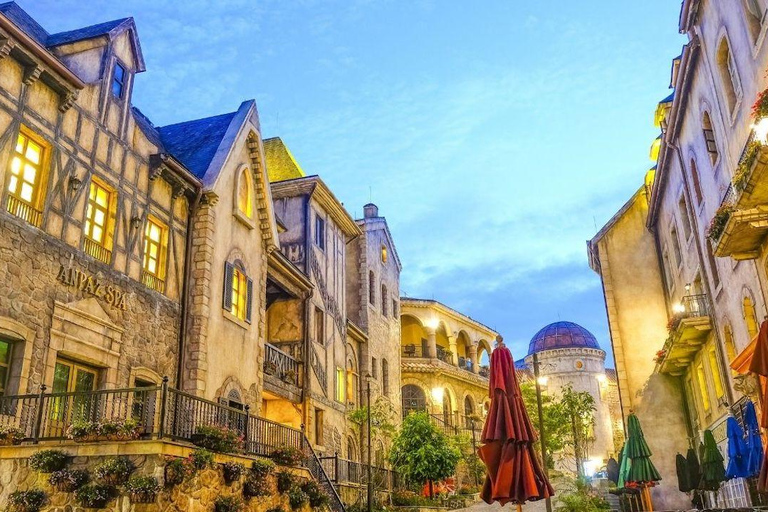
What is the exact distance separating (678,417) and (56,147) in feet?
73.2

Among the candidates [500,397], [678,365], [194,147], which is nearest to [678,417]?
[678,365]

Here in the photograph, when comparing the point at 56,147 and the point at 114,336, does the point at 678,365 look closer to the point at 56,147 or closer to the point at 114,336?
the point at 114,336

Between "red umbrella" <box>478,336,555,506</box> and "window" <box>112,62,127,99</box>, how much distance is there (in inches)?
392

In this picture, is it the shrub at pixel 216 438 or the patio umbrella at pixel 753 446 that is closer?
the shrub at pixel 216 438

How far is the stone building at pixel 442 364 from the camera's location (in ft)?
136

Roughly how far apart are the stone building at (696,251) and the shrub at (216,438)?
10.0 meters

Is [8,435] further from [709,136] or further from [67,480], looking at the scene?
[709,136]

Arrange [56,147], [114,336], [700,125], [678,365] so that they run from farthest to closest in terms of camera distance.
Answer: [678,365] → [700,125] → [114,336] → [56,147]

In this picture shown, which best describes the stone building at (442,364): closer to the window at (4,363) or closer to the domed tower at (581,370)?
the domed tower at (581,370)

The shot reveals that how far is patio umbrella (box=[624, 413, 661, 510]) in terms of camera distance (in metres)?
→ 17.4

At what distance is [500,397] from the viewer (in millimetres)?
12047

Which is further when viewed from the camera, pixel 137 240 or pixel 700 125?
pixel 700 125

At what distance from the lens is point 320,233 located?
29062 millimetres

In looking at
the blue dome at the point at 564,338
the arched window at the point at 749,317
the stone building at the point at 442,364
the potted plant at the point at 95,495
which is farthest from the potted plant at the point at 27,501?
the blue dome at the point at 564,338
